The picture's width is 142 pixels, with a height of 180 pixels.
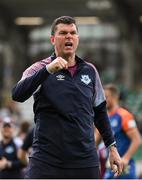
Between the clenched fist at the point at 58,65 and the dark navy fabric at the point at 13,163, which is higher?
the clenched fist at the point at 58,65

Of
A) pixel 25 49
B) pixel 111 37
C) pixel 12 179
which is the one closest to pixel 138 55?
pixel 111 37

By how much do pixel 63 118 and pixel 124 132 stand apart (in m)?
3.76

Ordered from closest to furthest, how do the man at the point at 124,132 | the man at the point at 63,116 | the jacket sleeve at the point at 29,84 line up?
the jacket sleeve at the point at 29,84 < the man at the point at 63,116 < the man at the point at 124,132

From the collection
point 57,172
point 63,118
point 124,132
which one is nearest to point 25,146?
point 124,132

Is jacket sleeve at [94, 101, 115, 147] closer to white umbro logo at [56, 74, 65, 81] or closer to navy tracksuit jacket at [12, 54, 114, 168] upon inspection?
navy tracksuit jacket at [12, 54, 114, 168]

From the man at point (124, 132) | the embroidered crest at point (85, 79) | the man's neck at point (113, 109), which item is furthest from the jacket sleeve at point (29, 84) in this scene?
the man's neck at point (113, 109)

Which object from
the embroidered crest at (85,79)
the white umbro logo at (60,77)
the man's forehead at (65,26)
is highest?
the man's forehead at (65,26)

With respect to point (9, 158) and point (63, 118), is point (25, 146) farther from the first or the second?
point (63, 118)

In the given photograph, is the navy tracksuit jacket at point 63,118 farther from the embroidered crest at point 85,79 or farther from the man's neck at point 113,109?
the man's neck at point 113,109

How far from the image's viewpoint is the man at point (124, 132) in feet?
30.4

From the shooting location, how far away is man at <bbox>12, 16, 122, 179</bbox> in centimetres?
571

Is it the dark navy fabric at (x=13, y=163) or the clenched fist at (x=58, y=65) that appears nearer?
the clenched fist at (x=58, y=65)

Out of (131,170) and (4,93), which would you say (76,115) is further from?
(4,93)

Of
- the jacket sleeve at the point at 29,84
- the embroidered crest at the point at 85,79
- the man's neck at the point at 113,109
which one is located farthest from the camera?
the man's neck at the point at 113,109
